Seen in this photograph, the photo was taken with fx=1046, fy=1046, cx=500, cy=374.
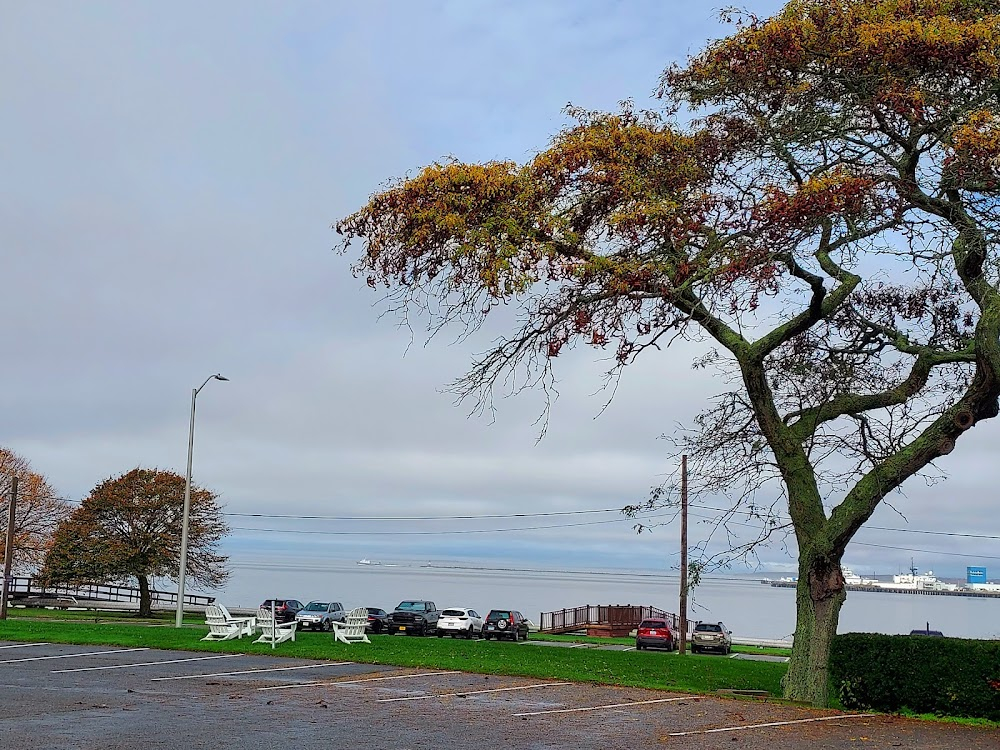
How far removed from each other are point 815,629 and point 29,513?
51295 mm

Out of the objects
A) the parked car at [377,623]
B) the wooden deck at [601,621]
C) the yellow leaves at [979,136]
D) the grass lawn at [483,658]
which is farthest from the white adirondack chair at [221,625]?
the wooden deck at [601,621]

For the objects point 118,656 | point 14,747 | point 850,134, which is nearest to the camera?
point 14,747

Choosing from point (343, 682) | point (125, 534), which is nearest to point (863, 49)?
point (343, 682)

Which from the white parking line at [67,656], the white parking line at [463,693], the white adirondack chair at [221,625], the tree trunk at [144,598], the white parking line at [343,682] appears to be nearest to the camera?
the white parking line at [463,693]

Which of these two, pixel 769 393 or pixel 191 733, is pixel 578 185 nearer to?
pixel 769 393

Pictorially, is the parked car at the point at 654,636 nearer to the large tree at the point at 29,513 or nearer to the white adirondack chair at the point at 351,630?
the white adirondack chair at the point at 351,630

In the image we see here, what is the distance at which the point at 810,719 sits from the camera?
55.7 feet

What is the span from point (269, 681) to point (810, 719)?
31.7ft

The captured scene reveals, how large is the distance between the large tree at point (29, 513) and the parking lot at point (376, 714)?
3995 cm

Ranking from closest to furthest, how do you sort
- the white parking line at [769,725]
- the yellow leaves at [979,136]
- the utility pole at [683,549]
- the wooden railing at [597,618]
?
the white parking line at [769,725], the yellow leaves at [979,136], the utility pole at [683,549], the wooden railing at [597,618]

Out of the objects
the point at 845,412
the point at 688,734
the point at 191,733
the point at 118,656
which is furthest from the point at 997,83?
the point at 118,656

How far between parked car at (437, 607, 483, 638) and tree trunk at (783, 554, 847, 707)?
27.3m

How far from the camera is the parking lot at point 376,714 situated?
42.9 ft

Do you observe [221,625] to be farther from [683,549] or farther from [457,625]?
[683,549]
